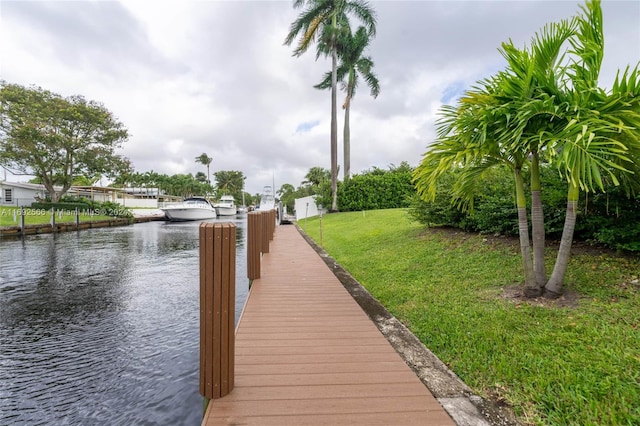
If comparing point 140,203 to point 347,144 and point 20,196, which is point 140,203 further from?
point 347,144

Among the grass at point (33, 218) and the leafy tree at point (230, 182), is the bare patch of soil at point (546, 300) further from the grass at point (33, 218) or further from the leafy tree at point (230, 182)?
the leafy tree at point (230, 182)

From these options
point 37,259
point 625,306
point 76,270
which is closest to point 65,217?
point 37,259

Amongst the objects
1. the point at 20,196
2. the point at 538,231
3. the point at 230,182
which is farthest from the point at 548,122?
the point at 230,182

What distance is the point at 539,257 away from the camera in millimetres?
3695

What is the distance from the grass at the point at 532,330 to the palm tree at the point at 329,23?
1680 cm

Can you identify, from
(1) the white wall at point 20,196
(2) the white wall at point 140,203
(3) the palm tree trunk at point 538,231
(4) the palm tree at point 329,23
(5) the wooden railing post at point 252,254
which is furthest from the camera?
(2) the white wall at point 140,203

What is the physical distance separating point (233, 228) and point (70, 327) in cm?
430

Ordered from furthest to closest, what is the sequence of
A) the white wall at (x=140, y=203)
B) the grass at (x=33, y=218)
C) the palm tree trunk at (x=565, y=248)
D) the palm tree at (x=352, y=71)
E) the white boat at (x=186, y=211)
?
the white wall at (x=140, y=203)
the white boat at (x=186, y=211)
the palm tree at (x=352, y=71)
the grass at (x=33, y=218)
the palm tree trunk at (x=565, y=248)

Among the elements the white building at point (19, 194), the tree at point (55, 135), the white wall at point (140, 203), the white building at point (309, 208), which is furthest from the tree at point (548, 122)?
the white wall at point (140, 203)

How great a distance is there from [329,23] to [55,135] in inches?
855

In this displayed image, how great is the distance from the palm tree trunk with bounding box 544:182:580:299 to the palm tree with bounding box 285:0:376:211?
18094 millimetres

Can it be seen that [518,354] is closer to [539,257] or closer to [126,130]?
[539,257]

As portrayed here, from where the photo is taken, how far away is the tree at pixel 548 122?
9.12 ft

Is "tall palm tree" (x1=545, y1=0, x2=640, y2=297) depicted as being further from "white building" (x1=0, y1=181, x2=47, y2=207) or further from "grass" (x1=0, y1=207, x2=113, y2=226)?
"white building" (x1=0, y1=181, x2=47, y2=207)
